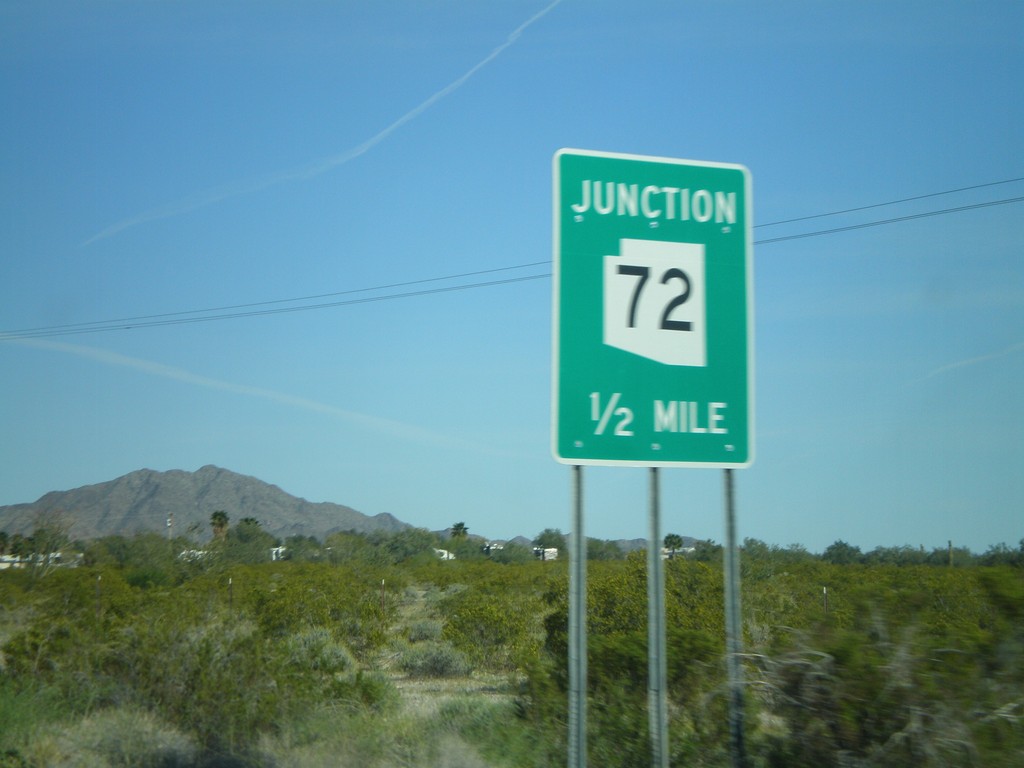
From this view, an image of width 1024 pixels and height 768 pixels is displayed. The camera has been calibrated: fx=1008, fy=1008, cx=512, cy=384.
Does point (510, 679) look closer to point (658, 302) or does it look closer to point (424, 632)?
point (658, 302)

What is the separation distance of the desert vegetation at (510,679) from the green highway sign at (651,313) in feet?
3.88

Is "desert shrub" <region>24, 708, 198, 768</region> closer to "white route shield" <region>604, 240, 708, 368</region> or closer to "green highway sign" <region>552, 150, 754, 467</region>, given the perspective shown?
"green highway sign" <region>552, 150, 754, 467</region>

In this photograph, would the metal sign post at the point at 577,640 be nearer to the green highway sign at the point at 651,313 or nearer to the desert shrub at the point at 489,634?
the green highway sign at the point at 651,313

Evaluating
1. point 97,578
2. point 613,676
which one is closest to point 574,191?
point 613,676

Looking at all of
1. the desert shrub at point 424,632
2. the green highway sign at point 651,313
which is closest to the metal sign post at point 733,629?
the green highway sign at point 651,313

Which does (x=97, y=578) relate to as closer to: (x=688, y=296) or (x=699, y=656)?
(x=699, y=656)

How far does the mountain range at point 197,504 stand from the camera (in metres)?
140

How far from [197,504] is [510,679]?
141515 mm

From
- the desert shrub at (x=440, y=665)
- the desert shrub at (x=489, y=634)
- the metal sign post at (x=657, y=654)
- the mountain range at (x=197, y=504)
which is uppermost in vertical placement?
the mountain range at (x=197, y=504)

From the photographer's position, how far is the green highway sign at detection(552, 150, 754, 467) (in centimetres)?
452

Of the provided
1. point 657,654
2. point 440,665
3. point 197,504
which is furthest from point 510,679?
point 197,504

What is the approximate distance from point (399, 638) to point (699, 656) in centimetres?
2180

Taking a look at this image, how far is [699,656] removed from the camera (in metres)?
7.85

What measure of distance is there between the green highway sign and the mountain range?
130324 mm
